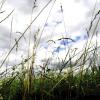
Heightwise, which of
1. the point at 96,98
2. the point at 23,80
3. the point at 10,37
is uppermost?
the point at 10,37

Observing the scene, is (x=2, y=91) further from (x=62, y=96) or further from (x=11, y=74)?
(x=62, y=96)

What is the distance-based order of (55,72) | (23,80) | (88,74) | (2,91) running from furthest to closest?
(55,72), (88,74), (23,80), (2,91)

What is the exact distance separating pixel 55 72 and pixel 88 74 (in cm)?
40

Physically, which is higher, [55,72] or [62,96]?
[55,72]

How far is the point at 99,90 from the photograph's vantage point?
2293 mm

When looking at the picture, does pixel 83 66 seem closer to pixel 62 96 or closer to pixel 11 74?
pixel 62 96

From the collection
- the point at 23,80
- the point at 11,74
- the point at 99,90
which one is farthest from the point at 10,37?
the point at 99,90

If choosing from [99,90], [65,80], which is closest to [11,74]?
[65,80]

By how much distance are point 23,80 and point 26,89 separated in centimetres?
16

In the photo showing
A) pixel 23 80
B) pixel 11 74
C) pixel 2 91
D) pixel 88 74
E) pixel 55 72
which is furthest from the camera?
pixel 55 72

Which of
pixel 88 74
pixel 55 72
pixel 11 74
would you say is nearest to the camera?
pixel 11 74

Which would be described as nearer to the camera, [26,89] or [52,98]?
[26,89]

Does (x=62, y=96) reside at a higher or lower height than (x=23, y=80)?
lower

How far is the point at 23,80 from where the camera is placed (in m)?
2.33
